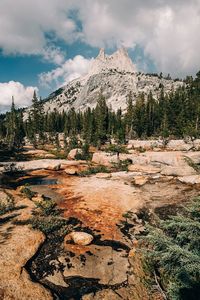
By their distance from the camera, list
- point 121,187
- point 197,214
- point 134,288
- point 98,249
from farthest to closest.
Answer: point 121,187
point 98,249
point 134,288
point 197,214

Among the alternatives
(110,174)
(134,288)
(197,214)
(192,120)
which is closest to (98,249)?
(134,288)

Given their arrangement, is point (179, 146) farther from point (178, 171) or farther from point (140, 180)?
point (140, 180)

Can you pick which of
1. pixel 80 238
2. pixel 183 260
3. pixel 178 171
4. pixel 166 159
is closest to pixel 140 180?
pixel 178 171

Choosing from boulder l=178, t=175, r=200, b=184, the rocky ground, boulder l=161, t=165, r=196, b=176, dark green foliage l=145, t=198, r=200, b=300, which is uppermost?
dark green foliage l=145, t=198, r=200, b=300

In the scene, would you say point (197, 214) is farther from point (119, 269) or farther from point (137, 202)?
point (137, 202)

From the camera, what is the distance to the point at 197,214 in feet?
32.3

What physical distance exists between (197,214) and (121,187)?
1906cm

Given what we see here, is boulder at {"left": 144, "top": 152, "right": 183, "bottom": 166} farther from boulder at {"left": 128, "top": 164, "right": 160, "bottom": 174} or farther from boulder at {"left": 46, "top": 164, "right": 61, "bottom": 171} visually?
boulder at {"left": 46, "top": 164, "right": 61, "bottom": 171}

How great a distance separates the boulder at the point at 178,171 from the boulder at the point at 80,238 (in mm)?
22961

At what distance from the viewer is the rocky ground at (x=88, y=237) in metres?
10.7

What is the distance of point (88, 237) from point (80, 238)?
520mm

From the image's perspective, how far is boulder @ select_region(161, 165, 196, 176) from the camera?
1366 inches

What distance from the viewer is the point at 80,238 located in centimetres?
1512

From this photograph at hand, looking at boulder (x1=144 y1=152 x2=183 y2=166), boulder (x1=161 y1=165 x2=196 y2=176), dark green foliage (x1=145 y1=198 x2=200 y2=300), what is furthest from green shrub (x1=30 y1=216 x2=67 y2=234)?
boulder (x1=144 y1=152 x2=183 y2=166)
